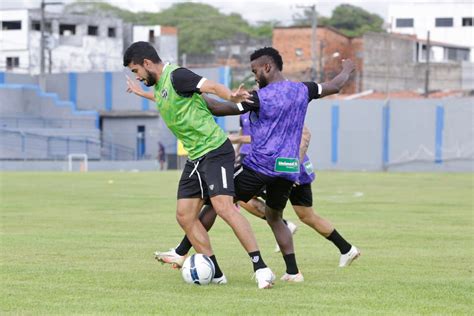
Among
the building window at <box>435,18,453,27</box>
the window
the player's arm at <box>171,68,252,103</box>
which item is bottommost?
the player's arm at <box>171,68,252,103</box>

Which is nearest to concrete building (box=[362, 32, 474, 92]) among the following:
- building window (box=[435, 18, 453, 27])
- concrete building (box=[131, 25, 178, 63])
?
building window (box=[435, 18, 453, 27])

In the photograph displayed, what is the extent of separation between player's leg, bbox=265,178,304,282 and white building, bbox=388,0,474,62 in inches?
4166

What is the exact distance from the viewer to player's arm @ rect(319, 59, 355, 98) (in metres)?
10.7

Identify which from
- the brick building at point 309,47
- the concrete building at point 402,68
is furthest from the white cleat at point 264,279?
the brick building at point 309,47

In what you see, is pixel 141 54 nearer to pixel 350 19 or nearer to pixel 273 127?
pixel 273 127

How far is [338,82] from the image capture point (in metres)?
10.9

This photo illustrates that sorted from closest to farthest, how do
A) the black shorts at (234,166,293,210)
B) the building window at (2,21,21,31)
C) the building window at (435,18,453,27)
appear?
the black shorts at (234,166,293,210) < the building window at (2,21,21,31) < the building window at (435,18,453,27)

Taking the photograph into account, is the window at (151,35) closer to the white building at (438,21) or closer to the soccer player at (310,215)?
the white building at (438,21)

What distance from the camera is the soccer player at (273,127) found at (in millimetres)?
10234

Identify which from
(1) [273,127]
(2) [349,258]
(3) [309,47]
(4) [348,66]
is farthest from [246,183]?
(3) [309,47]

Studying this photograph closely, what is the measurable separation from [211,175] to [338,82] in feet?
5.85

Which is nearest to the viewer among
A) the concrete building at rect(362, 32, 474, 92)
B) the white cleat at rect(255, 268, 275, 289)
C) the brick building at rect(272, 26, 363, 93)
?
the white cleat at rect(255, 268, 275, 289)

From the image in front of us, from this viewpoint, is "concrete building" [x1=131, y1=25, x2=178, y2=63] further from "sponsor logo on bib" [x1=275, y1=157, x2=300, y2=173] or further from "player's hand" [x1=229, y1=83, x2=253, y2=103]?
"player's hand" [x1=229, y1=83, x2=253, y2=103]

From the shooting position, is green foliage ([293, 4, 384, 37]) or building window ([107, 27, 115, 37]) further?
green foliage ([293, 4, 384, 37])
